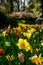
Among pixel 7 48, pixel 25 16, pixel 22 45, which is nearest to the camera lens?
pixel 22 45

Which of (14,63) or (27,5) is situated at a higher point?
(14,63)

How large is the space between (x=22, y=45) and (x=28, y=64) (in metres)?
0.27

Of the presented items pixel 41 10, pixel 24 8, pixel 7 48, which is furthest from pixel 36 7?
pixel 7 48

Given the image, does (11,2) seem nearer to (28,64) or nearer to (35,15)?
(35,15)

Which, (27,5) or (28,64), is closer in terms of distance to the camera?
(28,64)

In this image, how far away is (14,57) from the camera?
225 cm

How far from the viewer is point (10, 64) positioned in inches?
82.7

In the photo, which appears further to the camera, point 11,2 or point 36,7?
point 11,2

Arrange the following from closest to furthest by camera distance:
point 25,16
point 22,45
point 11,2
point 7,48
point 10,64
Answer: point 10,64
point 22,45
point 7,48
point 25,16
point 11,2

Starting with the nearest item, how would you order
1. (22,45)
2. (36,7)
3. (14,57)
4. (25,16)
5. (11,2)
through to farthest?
(14,57), (22,45), (25,16), (36,7), (11,2)

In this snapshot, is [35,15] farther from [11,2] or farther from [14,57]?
[14,57]

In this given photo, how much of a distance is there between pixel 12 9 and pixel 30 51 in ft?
32.1

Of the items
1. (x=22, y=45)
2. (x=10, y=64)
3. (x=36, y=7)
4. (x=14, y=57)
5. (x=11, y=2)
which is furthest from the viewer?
(x=11, y=2)

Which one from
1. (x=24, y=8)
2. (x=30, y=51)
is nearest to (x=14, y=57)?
(x=30, y=51)
